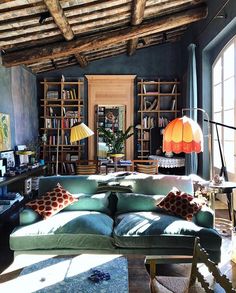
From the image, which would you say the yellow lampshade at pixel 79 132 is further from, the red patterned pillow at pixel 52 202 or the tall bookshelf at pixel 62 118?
the tall bookshelf at pixel 62 118

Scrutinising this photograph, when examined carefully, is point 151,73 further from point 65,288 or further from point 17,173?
point 65,288

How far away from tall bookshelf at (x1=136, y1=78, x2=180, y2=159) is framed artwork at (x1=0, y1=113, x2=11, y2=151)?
3560mm

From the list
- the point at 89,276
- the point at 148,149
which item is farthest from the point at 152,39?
the point at 89,276

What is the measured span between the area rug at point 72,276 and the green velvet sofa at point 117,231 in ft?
1.75

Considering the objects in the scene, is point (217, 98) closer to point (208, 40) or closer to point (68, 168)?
point (208, 40)

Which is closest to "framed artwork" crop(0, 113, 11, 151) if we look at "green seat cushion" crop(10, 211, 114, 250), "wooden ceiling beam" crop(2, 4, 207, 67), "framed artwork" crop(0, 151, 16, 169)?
"framed artwork" crop(0, 151, 16, 169)

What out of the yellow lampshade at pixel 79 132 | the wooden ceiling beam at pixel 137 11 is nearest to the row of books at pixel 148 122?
the wooden ceiling beam at pixel 137 11

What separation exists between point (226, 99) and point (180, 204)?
10.1 ft

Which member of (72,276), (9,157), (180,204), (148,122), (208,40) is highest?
(208,40)

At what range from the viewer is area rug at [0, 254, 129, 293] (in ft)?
6.78

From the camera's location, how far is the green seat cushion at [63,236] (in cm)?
303

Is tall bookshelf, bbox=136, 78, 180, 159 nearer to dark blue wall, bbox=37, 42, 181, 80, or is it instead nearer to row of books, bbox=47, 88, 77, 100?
dark blue wall, bbox=37, 42, 181, 80

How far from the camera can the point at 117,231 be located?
3.11 meters

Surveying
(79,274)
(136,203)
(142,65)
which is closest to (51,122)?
(142,65)
